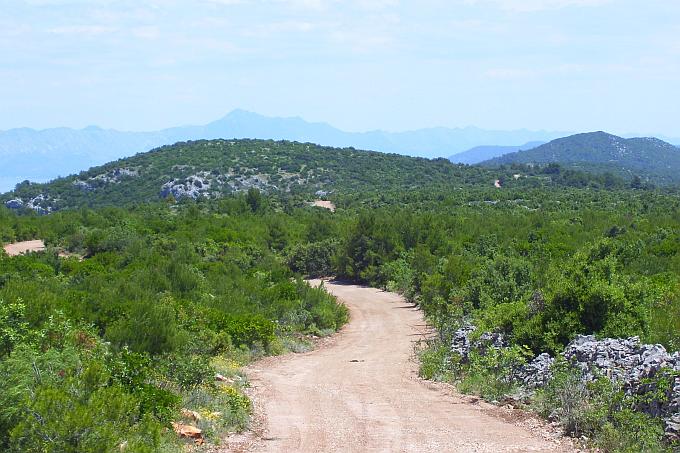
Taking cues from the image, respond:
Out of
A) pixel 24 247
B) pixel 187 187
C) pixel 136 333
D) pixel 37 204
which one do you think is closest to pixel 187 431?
pixel 136 333

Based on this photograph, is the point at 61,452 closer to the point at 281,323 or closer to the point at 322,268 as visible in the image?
the point at 281,323

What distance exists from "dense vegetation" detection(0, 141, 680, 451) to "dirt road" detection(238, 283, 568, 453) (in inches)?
28.1

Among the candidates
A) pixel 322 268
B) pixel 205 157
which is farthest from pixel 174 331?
pixel 205 157

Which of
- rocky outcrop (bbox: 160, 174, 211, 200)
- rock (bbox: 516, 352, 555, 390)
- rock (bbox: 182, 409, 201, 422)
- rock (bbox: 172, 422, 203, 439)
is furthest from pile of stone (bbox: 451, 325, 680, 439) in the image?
rocky outcrop (bbox: 160, 174, 211, 200)

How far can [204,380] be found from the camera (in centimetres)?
1126

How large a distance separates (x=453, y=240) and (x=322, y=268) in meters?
6.47

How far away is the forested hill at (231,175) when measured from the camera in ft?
267

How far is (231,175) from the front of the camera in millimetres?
87312

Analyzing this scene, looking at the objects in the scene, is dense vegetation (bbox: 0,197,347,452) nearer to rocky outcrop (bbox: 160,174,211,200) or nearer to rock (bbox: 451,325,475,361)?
rock (bbox: 451,325,475,361)

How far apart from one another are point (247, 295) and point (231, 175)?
222ft

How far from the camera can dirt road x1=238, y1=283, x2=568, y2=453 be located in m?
9.30

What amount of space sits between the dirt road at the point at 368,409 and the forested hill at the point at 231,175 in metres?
59.9

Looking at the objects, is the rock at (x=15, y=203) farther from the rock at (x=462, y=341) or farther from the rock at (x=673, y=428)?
the rock at (x=673, y=428)

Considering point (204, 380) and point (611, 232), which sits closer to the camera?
point (204, 380)
